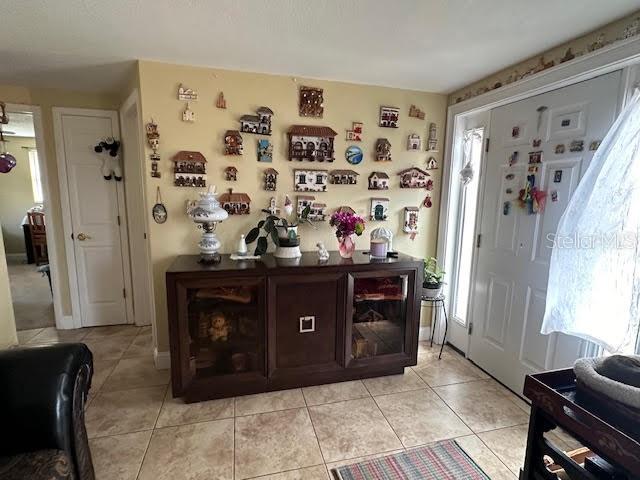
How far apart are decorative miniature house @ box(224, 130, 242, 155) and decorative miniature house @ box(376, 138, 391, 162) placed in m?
1.10

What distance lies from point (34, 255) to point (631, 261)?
26.2ft

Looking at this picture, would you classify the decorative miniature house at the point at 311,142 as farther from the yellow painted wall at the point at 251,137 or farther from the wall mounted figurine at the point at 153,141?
the wall mounted figurine at the point at 153,141

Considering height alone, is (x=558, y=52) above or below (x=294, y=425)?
above

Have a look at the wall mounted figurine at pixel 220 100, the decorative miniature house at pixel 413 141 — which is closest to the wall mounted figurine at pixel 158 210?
the wall mounted figurine at pixel 220 100

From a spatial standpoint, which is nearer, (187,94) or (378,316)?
(187,94)

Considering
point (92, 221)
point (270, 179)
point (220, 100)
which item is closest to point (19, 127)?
point (92, 221)

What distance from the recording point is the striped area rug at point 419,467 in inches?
62.9

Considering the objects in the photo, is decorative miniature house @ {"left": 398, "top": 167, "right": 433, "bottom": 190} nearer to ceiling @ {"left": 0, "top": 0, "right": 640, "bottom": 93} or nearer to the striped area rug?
ceiling @ {"left": 0, "top": 0, "right": 640, "bottom": 93}

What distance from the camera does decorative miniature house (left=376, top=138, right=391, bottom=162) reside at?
8.63 ft

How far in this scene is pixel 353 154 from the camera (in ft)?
8.55

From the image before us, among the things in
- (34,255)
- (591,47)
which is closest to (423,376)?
(591,47)

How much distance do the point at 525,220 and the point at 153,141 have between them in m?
2.60

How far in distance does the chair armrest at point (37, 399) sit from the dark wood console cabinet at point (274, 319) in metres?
0.72

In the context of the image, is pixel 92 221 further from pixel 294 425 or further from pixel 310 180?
pixel 294 425
